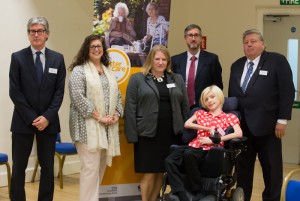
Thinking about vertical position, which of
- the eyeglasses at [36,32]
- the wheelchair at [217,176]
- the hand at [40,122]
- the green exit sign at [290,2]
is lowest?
the wheelchair at [217,176]

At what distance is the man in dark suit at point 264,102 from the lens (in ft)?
14.5

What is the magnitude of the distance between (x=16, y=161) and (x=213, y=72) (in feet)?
7.16

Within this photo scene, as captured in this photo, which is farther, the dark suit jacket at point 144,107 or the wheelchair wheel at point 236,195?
the dark suit jacket at point 144,107

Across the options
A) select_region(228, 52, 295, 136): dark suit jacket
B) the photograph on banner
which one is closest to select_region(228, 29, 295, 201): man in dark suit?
select_region(228, 52, 295, 136): dark suit jacket

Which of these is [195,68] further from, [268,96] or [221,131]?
[221,131]

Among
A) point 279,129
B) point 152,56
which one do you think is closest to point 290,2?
point 279,129

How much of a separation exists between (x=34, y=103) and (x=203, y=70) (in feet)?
5.80

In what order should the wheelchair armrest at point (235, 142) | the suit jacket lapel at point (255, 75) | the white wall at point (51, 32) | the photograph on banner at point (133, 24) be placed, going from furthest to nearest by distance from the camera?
1. the white wall at point (51, 32)
2. the photograph on banner at point (133, 24)
3. the suit jacket lapel at point (255, 75)
4. the wheelchair armrest at point (235, 142)

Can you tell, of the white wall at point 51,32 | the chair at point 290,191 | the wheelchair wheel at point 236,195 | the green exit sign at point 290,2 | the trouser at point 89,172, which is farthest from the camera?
the green exit sign at point 290,2

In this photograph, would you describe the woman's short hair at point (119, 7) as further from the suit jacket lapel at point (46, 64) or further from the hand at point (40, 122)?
the hand at point (40, 122)

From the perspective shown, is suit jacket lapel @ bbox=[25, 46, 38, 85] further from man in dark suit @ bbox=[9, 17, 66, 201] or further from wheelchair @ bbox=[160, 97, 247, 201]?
wheelchair @ bbox=[160, 97, 247, 201]

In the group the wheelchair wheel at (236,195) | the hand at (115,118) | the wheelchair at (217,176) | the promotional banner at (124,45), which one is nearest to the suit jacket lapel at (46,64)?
the promotional banner at (124,45)

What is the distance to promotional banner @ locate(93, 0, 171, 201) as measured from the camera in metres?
4.75

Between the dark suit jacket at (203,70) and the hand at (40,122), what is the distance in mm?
1557
